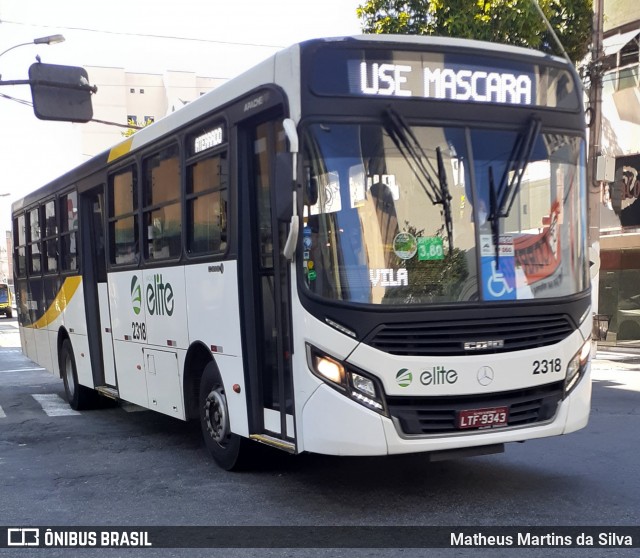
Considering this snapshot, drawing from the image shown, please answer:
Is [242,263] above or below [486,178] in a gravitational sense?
below

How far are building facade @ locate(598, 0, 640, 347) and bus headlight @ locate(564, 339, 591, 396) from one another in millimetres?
14912

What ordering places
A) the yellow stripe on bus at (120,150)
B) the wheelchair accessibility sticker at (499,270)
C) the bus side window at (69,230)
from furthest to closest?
1. the bus side window at (69,230)
2. the yellow stripe on bus at (120,150)
3. the wheelchair accessibility sticker at (499,270)

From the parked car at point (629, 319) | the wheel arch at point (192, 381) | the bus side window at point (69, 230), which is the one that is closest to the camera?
the wheel arch at point (192, 381)

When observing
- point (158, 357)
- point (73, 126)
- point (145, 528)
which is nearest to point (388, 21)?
point (158, 357)

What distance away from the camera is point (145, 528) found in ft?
19.4

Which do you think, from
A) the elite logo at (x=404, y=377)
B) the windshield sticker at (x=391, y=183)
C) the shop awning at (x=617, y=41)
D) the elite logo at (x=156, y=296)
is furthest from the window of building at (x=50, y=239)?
the shop awning at (x=617, y=41)

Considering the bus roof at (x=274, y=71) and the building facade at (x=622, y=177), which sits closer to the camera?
the bus roof at (x=274, y=71)

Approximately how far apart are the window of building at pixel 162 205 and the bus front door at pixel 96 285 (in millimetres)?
1882

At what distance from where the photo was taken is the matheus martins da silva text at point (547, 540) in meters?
5.27

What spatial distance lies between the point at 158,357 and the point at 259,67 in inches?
130

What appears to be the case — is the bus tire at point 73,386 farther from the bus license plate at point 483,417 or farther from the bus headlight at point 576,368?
the bus headlight at point 576,368

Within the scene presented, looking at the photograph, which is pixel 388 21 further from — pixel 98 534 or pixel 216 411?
pixel 98 534

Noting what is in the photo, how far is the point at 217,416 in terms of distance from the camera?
7.49 m

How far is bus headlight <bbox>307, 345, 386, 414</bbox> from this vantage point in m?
5.75
